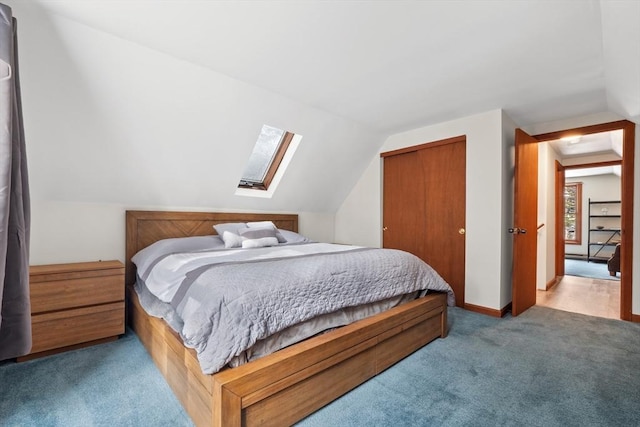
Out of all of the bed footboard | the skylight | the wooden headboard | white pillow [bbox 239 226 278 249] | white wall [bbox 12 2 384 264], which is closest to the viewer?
the bed footboard

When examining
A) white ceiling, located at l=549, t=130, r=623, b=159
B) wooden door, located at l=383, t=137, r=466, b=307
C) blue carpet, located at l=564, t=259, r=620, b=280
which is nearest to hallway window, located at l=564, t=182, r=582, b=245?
blue carpet, located at l=564, t=259, r=620, b=280

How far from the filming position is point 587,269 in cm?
594

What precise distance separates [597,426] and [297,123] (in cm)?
315

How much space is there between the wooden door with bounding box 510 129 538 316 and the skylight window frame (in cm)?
250

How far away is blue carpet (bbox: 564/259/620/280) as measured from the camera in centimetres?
523

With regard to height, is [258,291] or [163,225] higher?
[163,225]

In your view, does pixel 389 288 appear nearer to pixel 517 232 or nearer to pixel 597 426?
pixel 597 426

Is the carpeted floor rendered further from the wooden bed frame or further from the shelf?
the shelf

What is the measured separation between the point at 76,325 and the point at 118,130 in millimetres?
1539

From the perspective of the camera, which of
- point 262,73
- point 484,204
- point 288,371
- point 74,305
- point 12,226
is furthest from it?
point 484,204

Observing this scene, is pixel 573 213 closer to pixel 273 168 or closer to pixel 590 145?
pixel 590 145

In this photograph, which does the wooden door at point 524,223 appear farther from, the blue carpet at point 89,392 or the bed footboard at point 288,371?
the blue carpet at point 89,392

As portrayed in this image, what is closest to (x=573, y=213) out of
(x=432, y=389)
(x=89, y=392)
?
(x=432, y=389)

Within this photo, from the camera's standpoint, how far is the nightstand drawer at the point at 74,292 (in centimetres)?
208
